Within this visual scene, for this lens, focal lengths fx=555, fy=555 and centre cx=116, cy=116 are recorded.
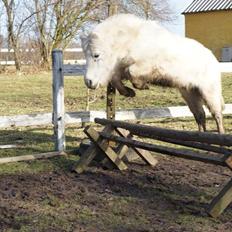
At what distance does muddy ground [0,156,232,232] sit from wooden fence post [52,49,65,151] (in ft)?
4.01

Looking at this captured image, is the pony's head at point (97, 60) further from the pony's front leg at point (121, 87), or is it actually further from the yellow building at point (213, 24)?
the yellow building at point (213, 24)

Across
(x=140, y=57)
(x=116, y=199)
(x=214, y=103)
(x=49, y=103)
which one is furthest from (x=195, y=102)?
(x=49, y=103)

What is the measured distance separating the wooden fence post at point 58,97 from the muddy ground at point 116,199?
1.22 metres

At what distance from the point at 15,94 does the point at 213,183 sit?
12.1m

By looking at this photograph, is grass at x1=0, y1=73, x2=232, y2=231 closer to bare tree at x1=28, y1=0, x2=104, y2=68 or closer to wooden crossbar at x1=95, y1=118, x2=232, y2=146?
wooden crossbar at x1=95, y1=118, x2=232, y2=146

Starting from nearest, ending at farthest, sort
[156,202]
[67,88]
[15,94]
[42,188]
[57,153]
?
[156,202], [42,188], [57,153], [15,94], [67,88]

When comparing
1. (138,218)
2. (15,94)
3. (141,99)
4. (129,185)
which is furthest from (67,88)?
(138,218)

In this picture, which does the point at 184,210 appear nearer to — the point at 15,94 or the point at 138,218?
the point at 138,218

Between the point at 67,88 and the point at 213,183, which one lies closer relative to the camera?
the point at 213,183

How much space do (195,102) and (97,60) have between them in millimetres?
2161

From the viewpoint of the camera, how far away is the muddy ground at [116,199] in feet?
15.7

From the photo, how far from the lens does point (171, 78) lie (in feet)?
23.8

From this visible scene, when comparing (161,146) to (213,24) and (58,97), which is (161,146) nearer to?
(58,97)

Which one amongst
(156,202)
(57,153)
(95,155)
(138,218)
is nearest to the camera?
(138,218)
